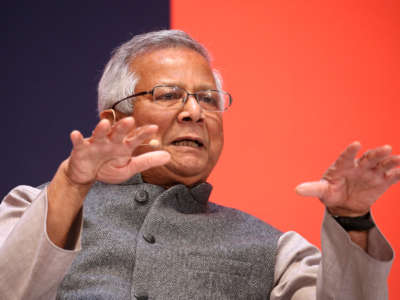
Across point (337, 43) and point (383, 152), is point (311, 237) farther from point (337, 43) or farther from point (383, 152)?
point (383, 152)

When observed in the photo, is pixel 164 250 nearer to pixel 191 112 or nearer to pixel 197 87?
pixel 191 112

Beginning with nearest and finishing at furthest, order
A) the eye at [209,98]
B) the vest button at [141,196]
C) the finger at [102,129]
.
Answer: the finger at [102,129], the vest button at [141,196], the eye at [209,98]

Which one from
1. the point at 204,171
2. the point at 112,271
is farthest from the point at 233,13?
the point at 112,271

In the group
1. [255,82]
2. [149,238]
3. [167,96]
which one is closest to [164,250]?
[149,238]

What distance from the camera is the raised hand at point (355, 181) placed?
2.53ft

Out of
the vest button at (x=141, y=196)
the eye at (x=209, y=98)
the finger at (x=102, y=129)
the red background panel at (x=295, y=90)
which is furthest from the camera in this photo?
the red background panel at (x=295, y=90)

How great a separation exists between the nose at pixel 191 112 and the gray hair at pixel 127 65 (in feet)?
0.54

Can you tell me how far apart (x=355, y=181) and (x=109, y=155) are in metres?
0.43

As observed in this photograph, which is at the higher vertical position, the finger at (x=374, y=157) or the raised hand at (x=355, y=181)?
the finger at (x=374, y=157)

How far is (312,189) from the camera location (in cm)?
78

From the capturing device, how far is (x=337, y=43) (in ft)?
5.69

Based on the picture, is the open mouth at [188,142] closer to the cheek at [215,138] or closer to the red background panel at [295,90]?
the cheek at [215,138]

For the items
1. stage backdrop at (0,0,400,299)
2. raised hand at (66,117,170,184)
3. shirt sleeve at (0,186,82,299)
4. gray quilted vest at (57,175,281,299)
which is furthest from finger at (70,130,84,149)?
stage backdrop at (0,0,400,299)

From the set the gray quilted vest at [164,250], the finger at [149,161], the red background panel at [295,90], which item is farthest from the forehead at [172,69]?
the finger at [149,161]
